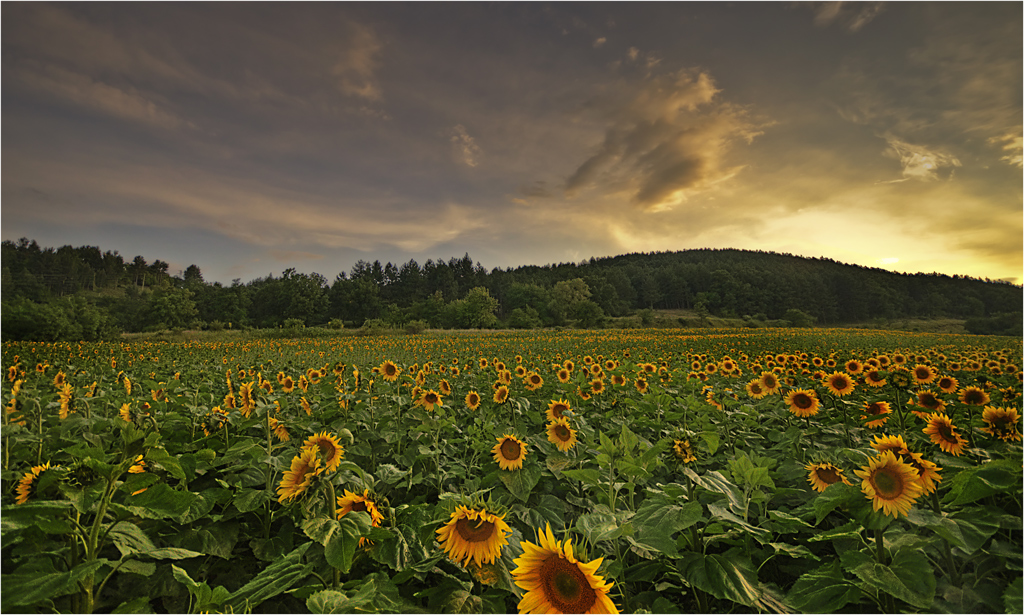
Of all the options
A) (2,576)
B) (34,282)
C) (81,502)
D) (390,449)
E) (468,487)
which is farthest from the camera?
(34,282)

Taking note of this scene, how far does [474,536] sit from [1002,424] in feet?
12.0

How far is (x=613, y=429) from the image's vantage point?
3.70 meters

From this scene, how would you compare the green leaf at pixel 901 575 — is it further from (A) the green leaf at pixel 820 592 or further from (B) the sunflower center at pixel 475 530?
(B) the sunflower center at pixel 475 530

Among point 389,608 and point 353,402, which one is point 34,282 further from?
point 389,608

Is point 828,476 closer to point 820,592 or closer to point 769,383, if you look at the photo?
point 820,592

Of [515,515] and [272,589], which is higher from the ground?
[272,589]

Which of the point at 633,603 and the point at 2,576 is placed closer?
the point at 2,576

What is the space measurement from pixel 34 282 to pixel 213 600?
92.8 ft

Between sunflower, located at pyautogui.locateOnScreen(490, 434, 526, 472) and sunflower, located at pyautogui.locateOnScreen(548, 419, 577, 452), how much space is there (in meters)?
0.44

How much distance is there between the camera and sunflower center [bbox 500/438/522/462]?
95.3 inches

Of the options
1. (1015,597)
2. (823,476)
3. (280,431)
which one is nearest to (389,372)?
(280,431)

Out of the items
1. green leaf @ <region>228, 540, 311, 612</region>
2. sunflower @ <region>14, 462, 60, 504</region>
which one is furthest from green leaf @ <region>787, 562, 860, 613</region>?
sunflower @ <region>14, 462, 60, 504</region>

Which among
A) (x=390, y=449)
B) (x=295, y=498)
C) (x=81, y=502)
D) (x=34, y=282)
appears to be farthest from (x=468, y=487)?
(x=34, y=282)

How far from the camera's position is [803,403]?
11.8ft
